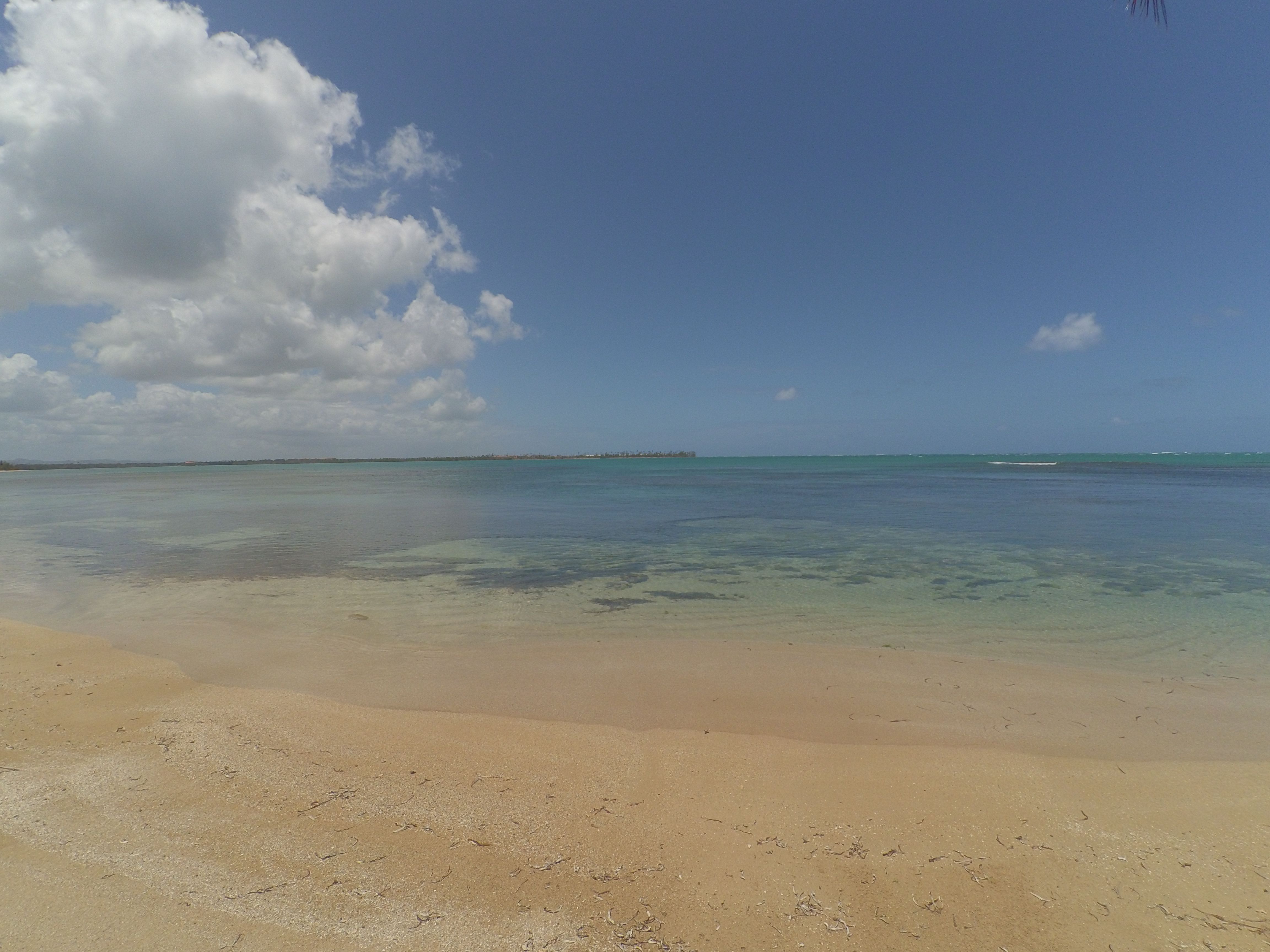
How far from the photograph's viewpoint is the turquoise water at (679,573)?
8203mm

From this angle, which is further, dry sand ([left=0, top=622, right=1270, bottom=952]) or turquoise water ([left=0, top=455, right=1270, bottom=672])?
turquoise water ([left=0, top=455, right=1270, bottom=672])

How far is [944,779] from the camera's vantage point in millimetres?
4172

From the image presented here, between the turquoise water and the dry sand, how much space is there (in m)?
2.32

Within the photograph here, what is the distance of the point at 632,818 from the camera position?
363 cm

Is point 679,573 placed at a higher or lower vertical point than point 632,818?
lower

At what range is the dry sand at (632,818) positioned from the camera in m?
2.76

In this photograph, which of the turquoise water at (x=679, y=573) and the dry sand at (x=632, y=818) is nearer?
the dry sand at (x=632, y=818)

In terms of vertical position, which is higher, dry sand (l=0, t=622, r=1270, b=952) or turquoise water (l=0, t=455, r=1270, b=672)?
dry sand (l=0, t=622, r=1270, b=952)

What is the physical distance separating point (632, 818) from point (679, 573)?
353 inches

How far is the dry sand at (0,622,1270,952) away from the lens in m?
2.76

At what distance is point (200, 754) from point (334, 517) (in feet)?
75.0

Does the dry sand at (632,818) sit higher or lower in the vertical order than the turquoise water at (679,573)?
higher

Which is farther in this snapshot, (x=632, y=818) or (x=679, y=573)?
(x=679, y=573)

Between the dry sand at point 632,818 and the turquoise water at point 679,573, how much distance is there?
232 cm
